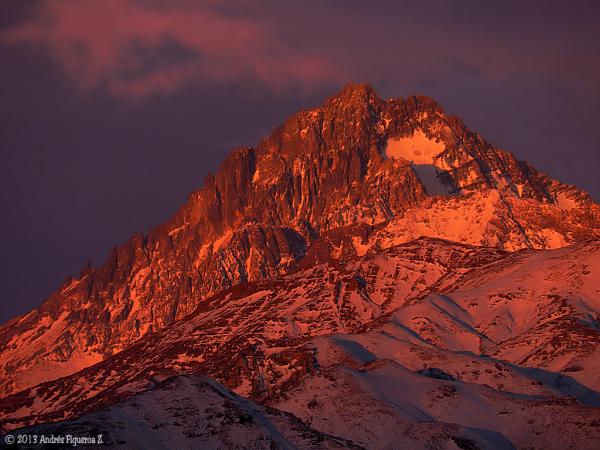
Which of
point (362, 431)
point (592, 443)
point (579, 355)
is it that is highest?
point (579, 355)

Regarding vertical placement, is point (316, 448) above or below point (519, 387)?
below

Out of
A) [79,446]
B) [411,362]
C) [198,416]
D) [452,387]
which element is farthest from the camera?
[411,362]

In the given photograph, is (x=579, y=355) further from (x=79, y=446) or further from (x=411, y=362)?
(x=79, y=446)

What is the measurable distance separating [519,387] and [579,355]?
27231mm

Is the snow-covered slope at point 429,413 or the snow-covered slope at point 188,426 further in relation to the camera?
the snow-covered slope at point 429,413

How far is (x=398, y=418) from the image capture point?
13225cm

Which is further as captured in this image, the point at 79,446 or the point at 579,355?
the point at 579,355

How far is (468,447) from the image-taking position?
117 m

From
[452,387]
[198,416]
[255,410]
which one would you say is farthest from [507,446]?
[198,416]

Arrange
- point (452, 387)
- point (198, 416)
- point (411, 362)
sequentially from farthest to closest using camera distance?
point (411, 362)
point (452, 387)
point (198, 416)

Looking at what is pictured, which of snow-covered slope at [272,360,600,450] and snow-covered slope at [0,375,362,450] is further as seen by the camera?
snow-covered slope at [272,360,600,450]

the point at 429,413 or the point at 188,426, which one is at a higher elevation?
the point at 188,426

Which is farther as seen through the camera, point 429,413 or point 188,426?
point 429,413

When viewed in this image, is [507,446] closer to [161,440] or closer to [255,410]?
[255,410]
